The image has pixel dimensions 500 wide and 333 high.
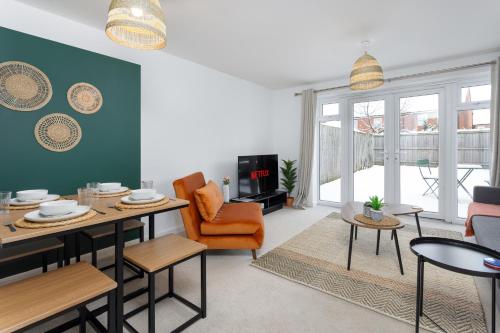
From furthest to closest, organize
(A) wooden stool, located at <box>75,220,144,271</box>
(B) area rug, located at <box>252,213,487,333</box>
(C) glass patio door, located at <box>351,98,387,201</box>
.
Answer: (C) glass patio door, located at <box>351,98,387,201</box>, (A) wooden stool, located at <box>75,220,144,271</box>, (B) area rug, located at <box>252,213,487,333</box>

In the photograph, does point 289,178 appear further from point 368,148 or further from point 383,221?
point 383,221

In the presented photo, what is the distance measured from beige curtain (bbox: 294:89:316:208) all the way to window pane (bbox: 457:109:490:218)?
225 cm

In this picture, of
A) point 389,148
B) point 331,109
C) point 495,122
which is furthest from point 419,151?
point 331,109

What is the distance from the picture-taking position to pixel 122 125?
9.36ft

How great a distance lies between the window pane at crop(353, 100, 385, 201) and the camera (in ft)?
14.5

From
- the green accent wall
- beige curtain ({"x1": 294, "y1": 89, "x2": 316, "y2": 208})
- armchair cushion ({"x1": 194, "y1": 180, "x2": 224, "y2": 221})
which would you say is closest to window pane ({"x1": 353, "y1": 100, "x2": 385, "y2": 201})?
beige curtain ({"x1": 294, "y1": 89, "x2": 316, "y2": 208})

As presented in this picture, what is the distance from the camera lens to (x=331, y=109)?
494cm

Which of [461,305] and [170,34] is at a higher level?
[170,34]

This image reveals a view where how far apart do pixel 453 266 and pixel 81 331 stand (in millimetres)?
2244

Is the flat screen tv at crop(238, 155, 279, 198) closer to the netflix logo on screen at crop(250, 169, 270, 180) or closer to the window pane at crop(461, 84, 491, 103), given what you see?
the netflix logo on screen at crop(250, 169, 270, 180)

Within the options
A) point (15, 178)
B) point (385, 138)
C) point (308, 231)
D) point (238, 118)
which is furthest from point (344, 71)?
point (15, 178)

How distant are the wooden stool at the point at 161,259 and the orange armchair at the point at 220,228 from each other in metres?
0.64

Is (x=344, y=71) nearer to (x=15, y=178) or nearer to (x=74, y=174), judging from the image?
(x=74, y=174)

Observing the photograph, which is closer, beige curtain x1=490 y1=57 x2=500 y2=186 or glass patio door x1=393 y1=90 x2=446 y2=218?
beige curtain x1=490 y1=57 x2=500 y2=186
